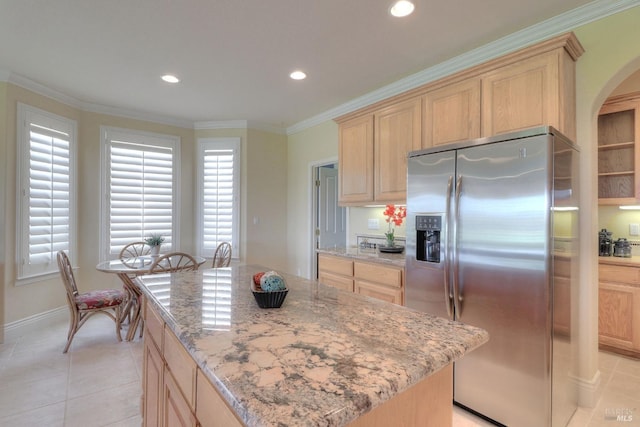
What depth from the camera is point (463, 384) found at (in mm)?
2131

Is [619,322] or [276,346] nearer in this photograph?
[276,346]

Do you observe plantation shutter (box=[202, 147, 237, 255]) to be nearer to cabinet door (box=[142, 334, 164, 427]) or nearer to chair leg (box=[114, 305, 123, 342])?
chair leg (box=[114, 305, 123, 342])

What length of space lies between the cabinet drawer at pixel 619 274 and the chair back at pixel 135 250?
516 centimetres

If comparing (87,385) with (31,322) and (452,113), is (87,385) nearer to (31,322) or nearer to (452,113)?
(31,322)

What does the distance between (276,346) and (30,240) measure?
3.84m

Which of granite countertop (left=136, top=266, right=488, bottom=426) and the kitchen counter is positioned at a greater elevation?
granite countertop (left=136, top=266, right=488, bottom=426)

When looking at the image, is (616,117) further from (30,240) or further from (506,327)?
(30,240)

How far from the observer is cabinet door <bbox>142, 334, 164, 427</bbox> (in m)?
1.35

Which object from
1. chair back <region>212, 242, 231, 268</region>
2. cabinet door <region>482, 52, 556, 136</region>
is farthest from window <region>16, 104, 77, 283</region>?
cabinet door <region>482, 52, 556, 136</region>

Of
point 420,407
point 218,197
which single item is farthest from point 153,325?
point 218,197

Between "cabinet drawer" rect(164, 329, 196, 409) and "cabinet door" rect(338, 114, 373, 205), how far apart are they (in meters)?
2.35

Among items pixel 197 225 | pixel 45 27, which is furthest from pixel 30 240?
pixel 45 27

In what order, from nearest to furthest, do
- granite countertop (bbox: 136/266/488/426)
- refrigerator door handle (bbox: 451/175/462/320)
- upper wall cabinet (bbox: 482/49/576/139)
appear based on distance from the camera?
granite countertop (bbox: 136/266/488/426)
upper wall cabinet (bbox: 482/49/576/139)
refrigerator door handle (bbox: 451/175/462/320)

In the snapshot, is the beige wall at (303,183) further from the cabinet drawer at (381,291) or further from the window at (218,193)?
the cabinet drawer at (381,291)
